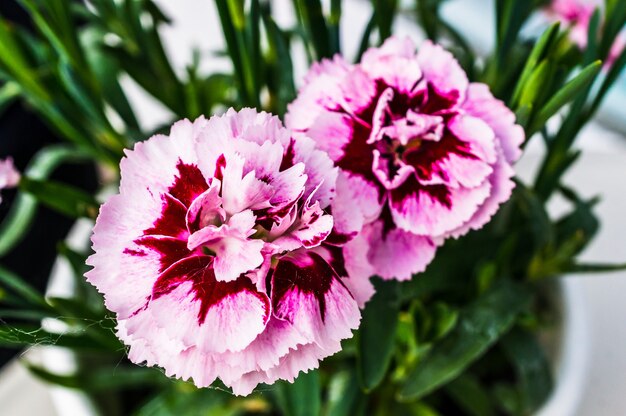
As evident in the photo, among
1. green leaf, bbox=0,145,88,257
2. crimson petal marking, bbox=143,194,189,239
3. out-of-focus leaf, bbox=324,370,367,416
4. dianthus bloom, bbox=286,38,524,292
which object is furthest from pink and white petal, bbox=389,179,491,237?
green leaf, bbox=0,145,88,257

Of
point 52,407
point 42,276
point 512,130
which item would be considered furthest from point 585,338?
point 42,276

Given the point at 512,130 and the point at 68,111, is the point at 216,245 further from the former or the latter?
the point at 68,111

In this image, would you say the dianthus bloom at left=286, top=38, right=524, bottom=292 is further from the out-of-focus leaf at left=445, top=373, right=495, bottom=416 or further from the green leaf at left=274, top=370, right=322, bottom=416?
the out-of-focus leaf at left=445, top=373, right=495, bottom=416

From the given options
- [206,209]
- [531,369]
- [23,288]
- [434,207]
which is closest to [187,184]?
[206,209]

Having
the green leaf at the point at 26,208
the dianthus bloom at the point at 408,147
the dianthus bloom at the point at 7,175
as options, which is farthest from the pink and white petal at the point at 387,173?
the green leaf at the point at 26,208

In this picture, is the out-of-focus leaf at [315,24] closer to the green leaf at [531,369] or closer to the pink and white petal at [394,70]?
the pink and white petal at [394,70]

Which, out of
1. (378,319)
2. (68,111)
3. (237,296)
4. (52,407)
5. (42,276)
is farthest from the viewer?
(42,276)

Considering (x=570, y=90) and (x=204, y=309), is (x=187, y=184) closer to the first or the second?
(x=204, y=309)
